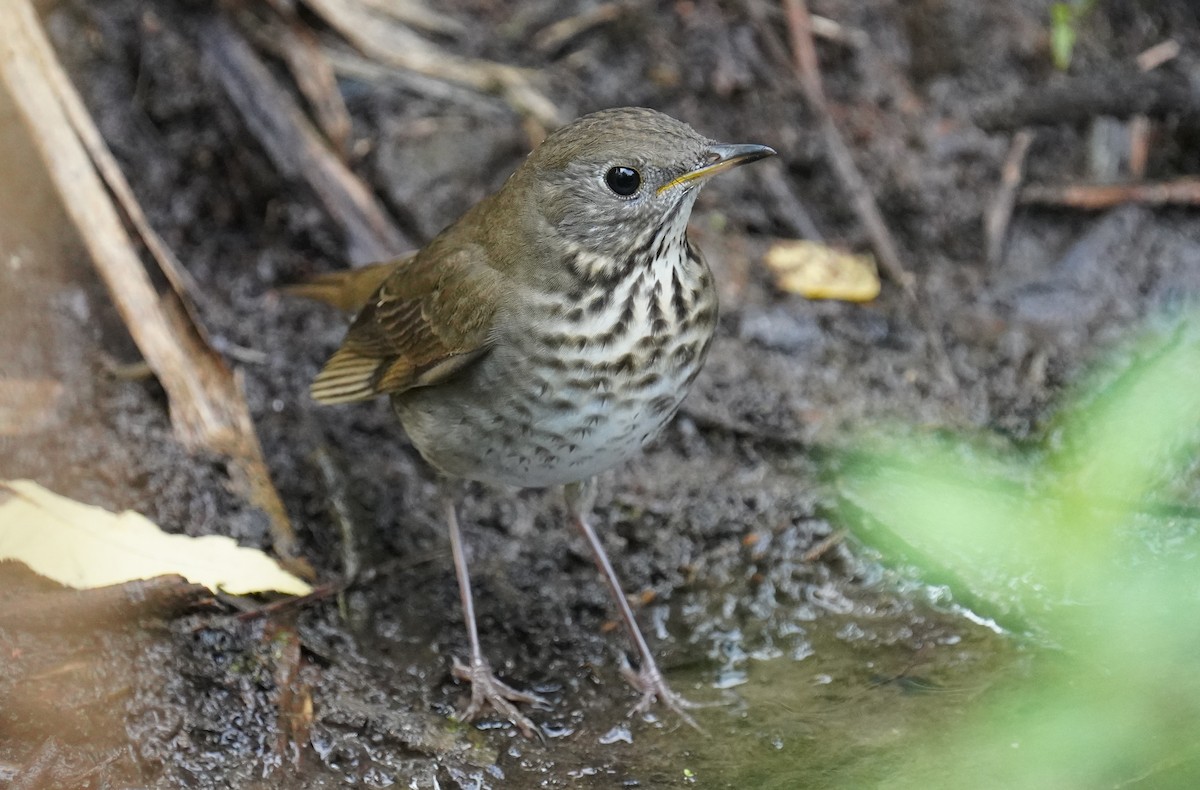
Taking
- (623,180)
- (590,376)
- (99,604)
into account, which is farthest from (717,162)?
(99,604)

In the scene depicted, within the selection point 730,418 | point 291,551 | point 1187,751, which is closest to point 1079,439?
point 730,418

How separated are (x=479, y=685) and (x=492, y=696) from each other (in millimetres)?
62

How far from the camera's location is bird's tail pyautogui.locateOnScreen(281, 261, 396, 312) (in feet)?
15.2

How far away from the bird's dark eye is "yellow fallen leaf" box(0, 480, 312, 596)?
1.50 meters

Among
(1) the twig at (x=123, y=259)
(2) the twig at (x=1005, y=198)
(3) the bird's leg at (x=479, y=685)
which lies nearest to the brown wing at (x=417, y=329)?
(1) the twig at (x=123, y=259)

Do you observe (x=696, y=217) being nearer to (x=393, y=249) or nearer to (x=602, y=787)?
(x=393, y=249)

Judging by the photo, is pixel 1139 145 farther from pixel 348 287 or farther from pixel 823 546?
pixel 348 287

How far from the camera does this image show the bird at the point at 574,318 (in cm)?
355

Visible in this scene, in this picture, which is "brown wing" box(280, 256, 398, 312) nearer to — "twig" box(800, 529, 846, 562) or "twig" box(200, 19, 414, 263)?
"twig" box(200, 19, 414, 263)

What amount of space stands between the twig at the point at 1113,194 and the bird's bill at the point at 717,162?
97.1 inches

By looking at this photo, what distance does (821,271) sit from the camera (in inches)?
218

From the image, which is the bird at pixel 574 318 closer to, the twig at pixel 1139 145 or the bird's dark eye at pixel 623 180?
the bird's dark eye at pixel 623 180

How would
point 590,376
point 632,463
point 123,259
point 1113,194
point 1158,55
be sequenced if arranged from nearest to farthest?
point 590,376
point 123,259
point 632,463
point 1113,194
point 1158,55

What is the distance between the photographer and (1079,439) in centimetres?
455
